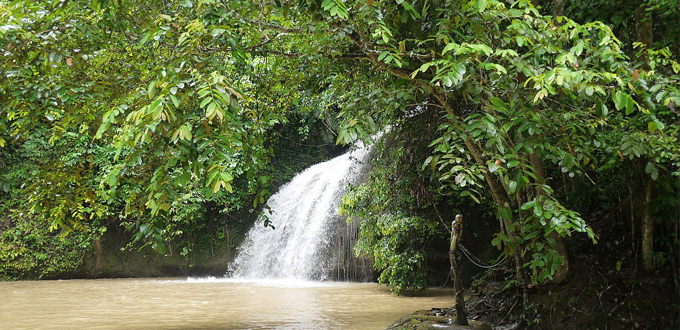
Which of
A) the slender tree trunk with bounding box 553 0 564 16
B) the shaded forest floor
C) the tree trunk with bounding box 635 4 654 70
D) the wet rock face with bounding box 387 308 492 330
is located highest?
the slender tree trunk with bounding box 553 0 564 16

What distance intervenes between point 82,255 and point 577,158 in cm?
1437

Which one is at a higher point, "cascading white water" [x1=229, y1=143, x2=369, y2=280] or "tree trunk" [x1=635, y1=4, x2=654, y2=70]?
"tree trunk" [x1=635, y1=4, x2=654, y2=70]

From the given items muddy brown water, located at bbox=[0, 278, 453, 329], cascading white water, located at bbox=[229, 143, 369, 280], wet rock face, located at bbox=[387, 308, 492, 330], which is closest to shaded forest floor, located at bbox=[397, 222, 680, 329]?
wet rock face, located at bbox=[387, 308, 492, 330]

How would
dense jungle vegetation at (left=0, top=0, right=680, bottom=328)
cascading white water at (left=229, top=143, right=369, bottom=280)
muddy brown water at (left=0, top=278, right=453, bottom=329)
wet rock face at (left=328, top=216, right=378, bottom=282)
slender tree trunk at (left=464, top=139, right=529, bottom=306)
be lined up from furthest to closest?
cascading white water at (left=229, top=143, right=369, bottom=280) → wet rock face at (left=328, top=216, right=378, bottom=282) → muddy brown water at (left=0, top=278, right=453, bottom=329) → slender tree trunk at (left=464, top=139, right=529, bottom=306) → dense jungle vegetation at (left=0, top=0, right=680, bottom=328)

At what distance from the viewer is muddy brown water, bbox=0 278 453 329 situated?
7.60m

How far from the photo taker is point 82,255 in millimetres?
15711

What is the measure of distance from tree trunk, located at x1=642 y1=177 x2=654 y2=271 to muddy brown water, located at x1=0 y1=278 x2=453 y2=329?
120 inches

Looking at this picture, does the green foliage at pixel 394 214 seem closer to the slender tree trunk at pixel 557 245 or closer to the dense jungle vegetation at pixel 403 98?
the dense jungle vegetation at pixel 403 98

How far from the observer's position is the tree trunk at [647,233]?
231 inches

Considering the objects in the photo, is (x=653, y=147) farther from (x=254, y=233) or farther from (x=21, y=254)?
(x=21, y=254)

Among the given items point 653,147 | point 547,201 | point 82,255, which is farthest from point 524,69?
point 82,255

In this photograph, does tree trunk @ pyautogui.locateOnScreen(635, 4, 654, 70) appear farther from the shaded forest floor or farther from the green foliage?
the green foliage

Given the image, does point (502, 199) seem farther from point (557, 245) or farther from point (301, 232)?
point (301, 232)

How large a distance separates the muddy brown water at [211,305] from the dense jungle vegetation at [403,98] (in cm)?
222
